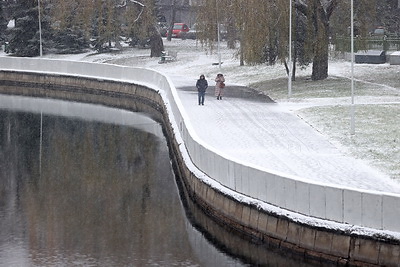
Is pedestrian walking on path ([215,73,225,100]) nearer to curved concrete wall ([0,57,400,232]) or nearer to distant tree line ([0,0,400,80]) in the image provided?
distant tree line ([0,0,400,80])

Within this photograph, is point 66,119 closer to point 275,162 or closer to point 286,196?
point 275,162

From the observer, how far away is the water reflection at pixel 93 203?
25219 millimetres

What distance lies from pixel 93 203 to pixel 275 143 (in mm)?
6033

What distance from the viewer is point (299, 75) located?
55.8m

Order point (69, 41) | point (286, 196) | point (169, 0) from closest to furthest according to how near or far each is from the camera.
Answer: point (286, 196)
point (69, 41)
point (169, 0)

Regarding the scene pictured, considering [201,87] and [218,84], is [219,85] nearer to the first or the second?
[218,84]

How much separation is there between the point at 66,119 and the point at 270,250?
96.8 feet

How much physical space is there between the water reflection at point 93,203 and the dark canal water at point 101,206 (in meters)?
0.03

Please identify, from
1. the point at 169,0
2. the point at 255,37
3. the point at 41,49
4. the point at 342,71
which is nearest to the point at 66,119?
the point at 255,37

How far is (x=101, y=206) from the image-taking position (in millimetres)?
31156

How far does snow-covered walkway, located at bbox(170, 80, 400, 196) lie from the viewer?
90.3 ft

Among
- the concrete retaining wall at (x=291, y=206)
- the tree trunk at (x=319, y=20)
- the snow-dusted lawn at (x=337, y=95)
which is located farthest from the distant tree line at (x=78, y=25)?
the concrete retaining wall at (x=291, y=206)

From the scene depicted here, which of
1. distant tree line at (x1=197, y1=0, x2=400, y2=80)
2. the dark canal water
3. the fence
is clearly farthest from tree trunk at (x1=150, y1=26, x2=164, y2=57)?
the dark canal water

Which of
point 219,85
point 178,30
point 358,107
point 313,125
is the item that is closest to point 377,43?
point 219,85
